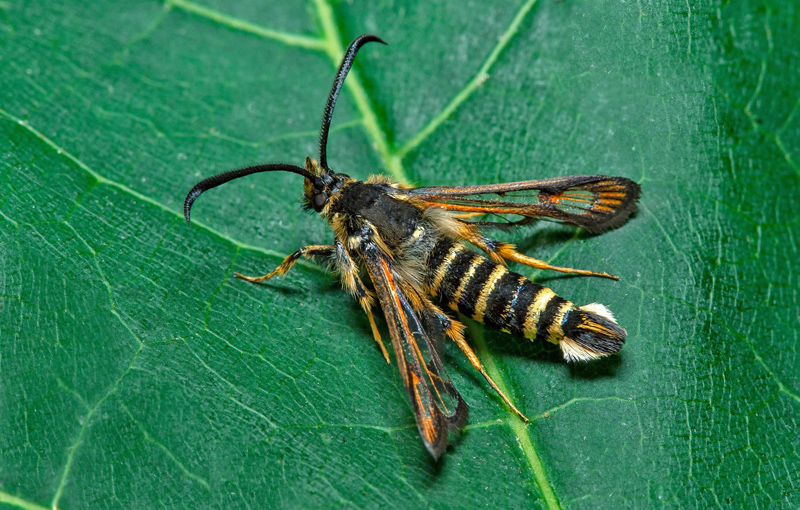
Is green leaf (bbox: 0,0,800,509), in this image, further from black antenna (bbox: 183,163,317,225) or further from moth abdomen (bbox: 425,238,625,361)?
black antenna (bbox: 183,163,317,225)

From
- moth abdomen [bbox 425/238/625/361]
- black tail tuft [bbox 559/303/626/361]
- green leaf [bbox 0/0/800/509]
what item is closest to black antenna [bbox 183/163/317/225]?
green leaf [bbox 0/0/800/509]

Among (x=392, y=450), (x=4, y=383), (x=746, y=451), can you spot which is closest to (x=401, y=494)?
(x=392, y=450)

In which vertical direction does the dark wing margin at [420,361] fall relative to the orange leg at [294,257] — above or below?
above

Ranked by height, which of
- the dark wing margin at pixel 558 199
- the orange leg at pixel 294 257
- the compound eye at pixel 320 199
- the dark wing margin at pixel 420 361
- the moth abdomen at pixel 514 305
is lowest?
the orange leg at pixel 294 257

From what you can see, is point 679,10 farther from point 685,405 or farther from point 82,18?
point 82,18

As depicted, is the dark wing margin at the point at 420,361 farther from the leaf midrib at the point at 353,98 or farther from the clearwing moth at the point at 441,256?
the leaf midrib at the point at 353,98

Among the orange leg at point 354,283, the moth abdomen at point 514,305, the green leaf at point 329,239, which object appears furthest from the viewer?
the orange leg at point 354,283

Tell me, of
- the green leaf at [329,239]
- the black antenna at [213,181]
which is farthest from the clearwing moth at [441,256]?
the green leaf at [329,239]
